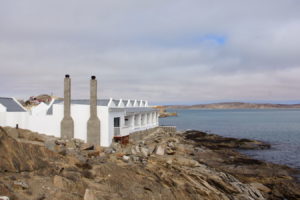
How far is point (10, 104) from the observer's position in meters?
30.3

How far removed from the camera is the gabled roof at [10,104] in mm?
29234

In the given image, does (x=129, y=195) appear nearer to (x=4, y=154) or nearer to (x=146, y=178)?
(x=146, y=178)

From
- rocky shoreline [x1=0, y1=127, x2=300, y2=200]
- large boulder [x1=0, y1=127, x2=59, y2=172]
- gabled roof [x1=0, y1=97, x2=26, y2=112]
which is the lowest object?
rocky shoreline [x1=0, y1=127, x2=300, y2=200]

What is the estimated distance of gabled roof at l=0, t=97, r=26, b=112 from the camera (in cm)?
2923

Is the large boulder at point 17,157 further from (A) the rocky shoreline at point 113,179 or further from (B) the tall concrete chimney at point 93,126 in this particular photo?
(B) the tall concrete chimney at point 93,126

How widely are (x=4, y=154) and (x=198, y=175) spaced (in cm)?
1187

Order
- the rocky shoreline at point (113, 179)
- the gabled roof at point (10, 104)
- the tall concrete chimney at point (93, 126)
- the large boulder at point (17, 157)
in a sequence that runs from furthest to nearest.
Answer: the gabled roof at point (10, 104)
the tall concrete chimney at point (93, 126)
the large boulder at point (17, 157)
the rocky shoreline at point (113, 179)

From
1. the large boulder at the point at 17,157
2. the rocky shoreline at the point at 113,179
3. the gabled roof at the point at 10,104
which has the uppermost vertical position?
the gabled roof at the point at 10,104

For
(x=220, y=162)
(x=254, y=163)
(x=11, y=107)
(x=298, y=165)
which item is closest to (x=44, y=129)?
(x=11, y=107)

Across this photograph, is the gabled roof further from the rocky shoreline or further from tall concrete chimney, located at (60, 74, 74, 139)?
the rocky shoreline

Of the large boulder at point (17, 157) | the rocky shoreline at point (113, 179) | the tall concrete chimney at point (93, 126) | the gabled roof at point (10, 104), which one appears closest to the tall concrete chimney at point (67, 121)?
the tall concrete chimney at point (93, 126)

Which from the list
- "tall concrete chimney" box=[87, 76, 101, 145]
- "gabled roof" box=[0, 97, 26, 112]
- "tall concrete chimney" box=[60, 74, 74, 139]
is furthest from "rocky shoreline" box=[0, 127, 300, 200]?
"gabled roof" box=[0, 97, 26, 112]

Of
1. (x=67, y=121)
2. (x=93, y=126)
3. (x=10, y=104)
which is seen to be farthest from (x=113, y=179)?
(x=10, y=104)

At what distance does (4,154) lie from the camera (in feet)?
43.0
